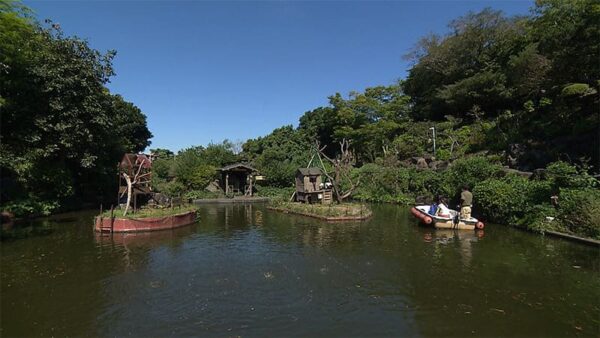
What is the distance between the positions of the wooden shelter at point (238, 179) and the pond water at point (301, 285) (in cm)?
2182

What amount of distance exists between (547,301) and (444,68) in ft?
146

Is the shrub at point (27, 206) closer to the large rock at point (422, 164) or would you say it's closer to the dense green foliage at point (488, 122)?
the dense green foliage at point (488, 122)

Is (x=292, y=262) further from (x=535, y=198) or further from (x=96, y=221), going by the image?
(x=535, y=198)

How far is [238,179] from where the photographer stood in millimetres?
43281

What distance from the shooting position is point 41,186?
2578cm

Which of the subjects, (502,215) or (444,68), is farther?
(444,68)

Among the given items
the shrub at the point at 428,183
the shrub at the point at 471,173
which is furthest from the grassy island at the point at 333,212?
the shrub at the point at 428,183

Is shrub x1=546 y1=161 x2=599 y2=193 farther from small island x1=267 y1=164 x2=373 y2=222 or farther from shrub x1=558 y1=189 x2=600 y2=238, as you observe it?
small island x1=267 y1=164 x2=373 y2=222

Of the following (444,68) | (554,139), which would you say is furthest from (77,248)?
(444,68)

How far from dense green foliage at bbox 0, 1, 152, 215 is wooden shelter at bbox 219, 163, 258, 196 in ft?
47.4

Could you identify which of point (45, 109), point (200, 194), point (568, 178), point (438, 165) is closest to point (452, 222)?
point (568, 178)

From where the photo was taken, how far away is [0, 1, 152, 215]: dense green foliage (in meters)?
20.6

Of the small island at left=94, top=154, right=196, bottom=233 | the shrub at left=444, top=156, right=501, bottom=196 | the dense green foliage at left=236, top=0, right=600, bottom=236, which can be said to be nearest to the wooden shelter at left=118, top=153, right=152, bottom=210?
the small island at left=94, top=154, right=196, bottom=233

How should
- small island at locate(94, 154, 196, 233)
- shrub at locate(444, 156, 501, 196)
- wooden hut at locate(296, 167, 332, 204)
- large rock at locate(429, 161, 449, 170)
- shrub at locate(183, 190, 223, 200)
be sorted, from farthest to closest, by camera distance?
shrub at locate(183, 190, 223, 200), large rock at locate(429, 161, 449, 170), wooden hut at locate(296, 167, 332, 204), shrub at locate(444, 156, 501, 196), small island at locate(94, 154, 196, 233)
